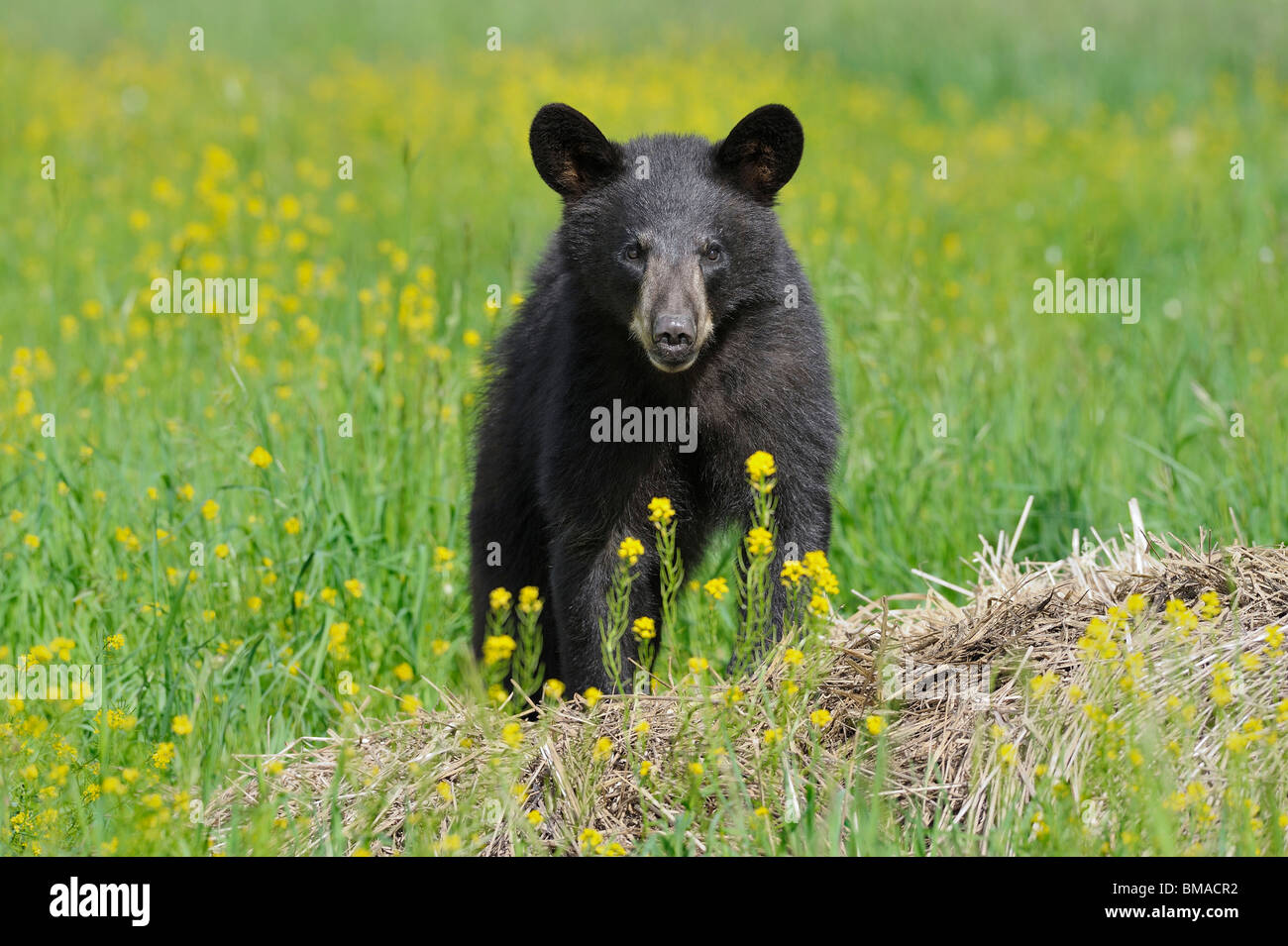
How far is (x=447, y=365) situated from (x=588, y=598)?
234 centimetres

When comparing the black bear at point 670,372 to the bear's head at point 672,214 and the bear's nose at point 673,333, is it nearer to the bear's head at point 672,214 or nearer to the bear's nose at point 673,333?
the bear's head at point 672,214

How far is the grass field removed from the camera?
3.95 metres

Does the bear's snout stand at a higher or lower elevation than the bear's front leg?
higher

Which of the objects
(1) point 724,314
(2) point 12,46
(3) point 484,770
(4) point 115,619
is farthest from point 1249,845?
(2) point 12,46

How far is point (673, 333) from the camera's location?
153 inches

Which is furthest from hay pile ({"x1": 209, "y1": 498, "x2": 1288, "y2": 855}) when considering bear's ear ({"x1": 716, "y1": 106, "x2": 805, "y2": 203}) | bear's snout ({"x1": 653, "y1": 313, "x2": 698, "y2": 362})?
bear's ear ({"x1": 716, "y1": 106, "x2": 805, "y2": 203})

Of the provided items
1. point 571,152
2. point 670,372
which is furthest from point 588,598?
point 571,152

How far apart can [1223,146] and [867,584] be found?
299 inches

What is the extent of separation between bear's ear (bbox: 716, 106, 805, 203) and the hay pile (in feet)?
4.61

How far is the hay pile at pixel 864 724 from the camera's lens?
10.8 feet

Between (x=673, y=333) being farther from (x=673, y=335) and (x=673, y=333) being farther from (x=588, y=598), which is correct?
(x=588, y=598)

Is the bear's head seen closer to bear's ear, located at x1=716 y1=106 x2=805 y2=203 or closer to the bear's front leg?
bear's ear, located at x1=716 y1=106 x2=805 y2=203

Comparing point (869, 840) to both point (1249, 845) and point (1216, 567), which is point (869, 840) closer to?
point (1249, 845)

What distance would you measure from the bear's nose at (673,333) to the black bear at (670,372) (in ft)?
0.63
